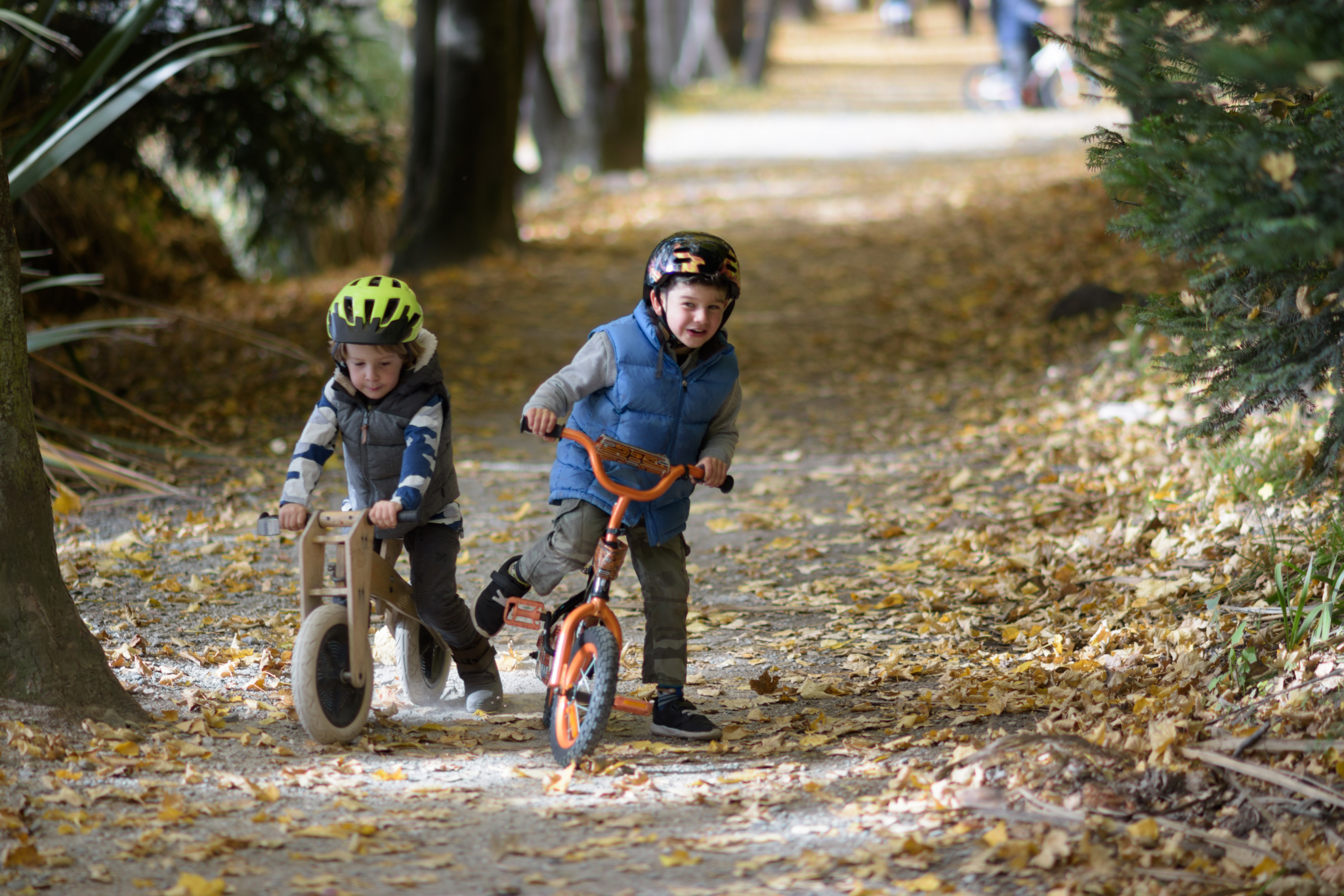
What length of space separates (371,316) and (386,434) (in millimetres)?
418

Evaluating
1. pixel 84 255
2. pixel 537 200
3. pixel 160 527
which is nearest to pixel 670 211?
pixel 537 200

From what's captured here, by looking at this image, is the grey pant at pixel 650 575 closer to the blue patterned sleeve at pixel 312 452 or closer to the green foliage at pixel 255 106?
the blue patterned sleeve at pixel 312 452

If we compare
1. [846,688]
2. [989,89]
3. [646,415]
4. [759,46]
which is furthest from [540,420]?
[759,46]

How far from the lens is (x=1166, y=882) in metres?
3.19

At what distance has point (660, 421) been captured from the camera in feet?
13.9

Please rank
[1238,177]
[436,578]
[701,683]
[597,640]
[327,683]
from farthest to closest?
[701,683] < [436,578] < [327,683] < [597,640] < [1238,177]

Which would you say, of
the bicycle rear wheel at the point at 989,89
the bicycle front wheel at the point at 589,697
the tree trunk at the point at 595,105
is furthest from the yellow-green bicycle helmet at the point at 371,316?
the bicycle rear wheel at the point at 989,89

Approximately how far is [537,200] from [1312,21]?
1586cm

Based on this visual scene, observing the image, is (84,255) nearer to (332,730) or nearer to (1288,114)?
(332,730)

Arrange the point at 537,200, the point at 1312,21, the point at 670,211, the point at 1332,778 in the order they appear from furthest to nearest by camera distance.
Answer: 1. the point at 537,200
2. the point at 670,211
3. the point at 1332,778
4. the point at 1312,21

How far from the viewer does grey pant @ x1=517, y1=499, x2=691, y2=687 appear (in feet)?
14.2

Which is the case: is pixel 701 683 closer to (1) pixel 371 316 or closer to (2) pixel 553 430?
(2) pixel 553 430

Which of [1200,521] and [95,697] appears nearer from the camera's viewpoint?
[95,697]

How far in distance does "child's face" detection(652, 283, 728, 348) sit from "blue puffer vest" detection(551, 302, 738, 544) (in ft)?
0.38
